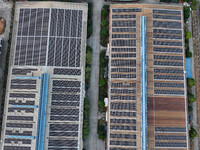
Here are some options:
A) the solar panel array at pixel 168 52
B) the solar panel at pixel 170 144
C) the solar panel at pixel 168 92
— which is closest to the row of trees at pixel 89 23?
the solar panel array at pixel 168 52

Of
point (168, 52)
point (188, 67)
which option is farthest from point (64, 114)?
point (188, 67)

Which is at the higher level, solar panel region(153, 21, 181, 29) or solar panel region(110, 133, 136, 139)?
solar panel region(153, 21, 181, 29)

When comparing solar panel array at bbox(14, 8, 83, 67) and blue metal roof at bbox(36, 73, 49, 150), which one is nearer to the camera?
blue metal roof at bbox(36, 73, 49, 150)

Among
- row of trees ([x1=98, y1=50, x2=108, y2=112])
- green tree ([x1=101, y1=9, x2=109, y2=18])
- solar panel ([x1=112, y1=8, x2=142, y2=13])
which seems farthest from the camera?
green tree ([x1=101, y1=9, x2=109, y2=18])

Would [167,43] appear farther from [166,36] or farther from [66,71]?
[66,71]

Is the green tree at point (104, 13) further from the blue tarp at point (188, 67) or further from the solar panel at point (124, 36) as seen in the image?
the blue tarp at point (188, 67)

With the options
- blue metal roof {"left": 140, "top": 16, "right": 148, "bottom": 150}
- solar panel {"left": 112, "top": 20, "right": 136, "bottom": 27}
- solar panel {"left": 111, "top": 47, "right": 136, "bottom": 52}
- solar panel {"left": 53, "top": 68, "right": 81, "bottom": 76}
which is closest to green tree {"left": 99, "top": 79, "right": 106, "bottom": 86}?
solar panel {"left": 53, "top": 68, "right": 81, "bottom": 76}

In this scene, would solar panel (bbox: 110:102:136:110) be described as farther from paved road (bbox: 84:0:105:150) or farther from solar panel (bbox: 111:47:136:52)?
solar panel (bbox: 111:47:136:52)
